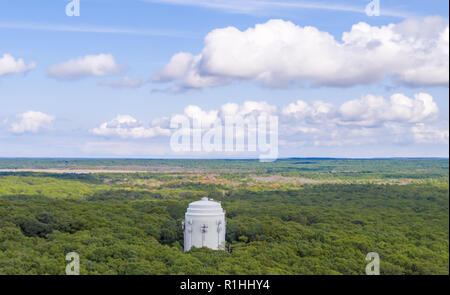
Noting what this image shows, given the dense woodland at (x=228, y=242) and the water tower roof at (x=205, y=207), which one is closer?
the dense woodland at (x=228, y=242)

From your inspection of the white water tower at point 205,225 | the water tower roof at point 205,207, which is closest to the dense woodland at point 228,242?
the white water tower at point 205,225

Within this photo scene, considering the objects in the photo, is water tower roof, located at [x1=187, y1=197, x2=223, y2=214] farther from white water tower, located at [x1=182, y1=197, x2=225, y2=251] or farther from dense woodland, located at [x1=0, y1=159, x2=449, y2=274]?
dense woodland, located at [x1=0, y1=159, x2=449, y2=274]

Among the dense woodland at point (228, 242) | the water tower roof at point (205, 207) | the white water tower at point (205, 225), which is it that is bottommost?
the dense woodland at point (228, 242)

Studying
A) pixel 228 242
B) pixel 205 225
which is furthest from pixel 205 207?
pixel 228 242

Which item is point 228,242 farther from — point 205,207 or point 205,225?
point 205,207

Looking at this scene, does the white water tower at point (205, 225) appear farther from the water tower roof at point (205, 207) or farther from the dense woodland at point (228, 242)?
the dense woodland at point (228, 242)

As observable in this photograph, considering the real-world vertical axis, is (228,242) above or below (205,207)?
below

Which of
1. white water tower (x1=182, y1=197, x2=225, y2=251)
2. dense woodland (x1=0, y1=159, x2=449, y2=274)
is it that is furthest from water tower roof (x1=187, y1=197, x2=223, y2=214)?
dense woodland (x1=0, y1=159, x2=449, y2=274)
